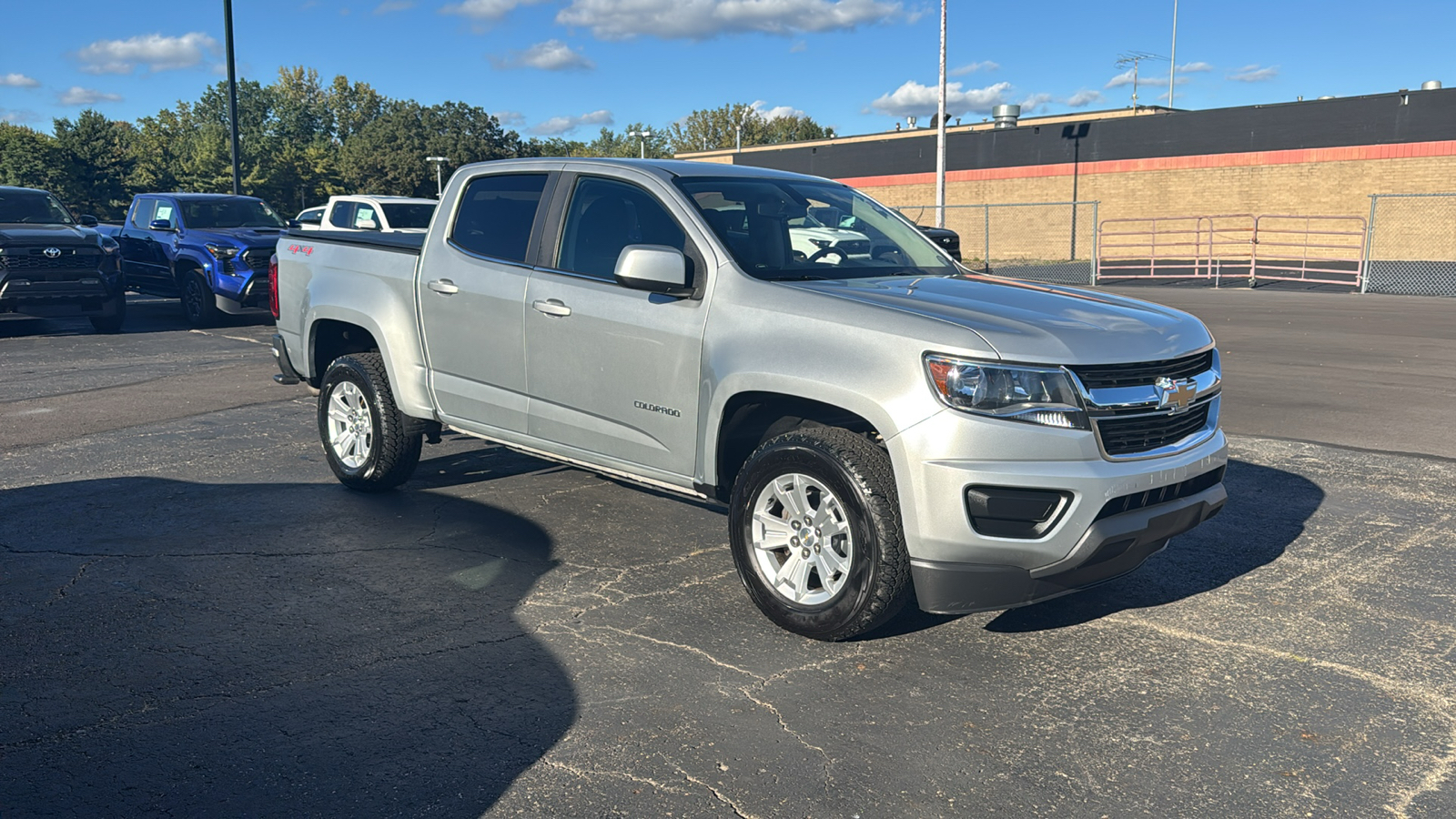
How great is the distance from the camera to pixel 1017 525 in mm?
3887

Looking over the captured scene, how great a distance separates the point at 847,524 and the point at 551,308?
194 centimetres

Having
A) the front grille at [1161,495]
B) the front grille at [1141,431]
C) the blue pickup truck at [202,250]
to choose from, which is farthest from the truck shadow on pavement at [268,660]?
the blue pickup truck at [202,250]

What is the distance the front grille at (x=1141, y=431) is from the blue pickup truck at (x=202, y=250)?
13.7 metres

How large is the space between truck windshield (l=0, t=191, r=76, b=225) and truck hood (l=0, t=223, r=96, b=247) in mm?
257

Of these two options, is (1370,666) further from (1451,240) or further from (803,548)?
(1451,240)

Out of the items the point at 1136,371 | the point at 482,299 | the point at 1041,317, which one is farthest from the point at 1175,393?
the point at 482,299

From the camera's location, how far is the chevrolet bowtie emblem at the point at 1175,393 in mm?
4180

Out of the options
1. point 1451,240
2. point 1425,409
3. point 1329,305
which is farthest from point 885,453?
point 1451,240

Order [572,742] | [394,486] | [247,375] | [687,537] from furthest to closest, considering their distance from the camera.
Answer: [247,375] → [394,486] → [687,537] → [572,742]

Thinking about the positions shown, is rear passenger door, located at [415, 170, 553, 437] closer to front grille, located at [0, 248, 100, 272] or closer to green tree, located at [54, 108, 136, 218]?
front grille, located at [0, 248, 100, 272]

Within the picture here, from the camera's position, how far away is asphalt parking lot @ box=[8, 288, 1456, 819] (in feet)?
10.7

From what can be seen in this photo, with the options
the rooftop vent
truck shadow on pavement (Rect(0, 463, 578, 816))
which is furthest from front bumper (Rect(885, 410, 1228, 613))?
the rooftop vent

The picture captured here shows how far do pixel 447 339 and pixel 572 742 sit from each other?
2.99 m

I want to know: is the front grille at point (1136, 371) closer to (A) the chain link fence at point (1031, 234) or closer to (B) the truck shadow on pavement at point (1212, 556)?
(B) the truck shadow on pavement at point (1212, 556)
